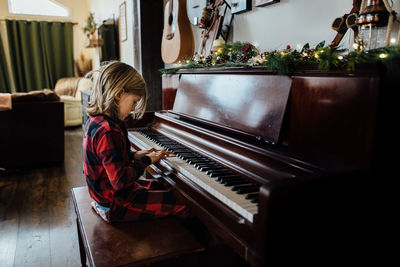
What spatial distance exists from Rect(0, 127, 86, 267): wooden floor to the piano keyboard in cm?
96

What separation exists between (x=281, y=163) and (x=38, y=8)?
7857mm

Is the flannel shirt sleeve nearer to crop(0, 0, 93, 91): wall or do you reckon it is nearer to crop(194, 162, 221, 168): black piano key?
crop(194, 162, 221, 168): black piano key

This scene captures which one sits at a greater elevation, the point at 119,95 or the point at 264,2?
the point at 264,2

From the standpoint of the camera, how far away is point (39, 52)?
7.31 meters

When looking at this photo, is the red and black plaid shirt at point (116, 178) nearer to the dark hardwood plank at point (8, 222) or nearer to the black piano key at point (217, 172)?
the black piano key at point (217, 172)

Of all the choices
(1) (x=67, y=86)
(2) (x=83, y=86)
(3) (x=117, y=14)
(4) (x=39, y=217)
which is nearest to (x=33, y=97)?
(4) (x=39, y=217)

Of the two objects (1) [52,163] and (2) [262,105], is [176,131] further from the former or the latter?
(1) [52,163]

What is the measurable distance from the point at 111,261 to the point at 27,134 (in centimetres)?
303

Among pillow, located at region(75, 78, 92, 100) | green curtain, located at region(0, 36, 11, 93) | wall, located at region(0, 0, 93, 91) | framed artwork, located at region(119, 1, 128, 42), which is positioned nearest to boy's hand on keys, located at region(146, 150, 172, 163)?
framed artwork, located at region(119, 1, 128, 42)

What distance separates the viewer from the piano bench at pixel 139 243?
43.6 inches

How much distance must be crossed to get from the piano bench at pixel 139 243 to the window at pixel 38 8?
7.35m

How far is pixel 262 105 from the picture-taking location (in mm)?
1417

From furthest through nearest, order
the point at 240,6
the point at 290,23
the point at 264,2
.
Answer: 1. the point at 240,6
2. the point at 264,2
3. the point at 290,23

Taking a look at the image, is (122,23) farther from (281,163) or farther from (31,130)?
(281,163)
